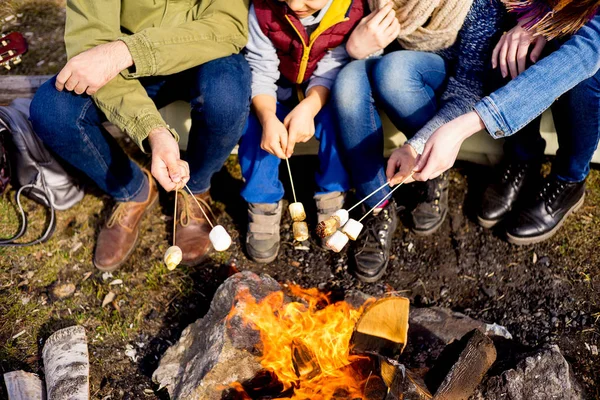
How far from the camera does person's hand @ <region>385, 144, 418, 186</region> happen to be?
255 centimetres

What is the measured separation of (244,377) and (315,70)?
1.75 m

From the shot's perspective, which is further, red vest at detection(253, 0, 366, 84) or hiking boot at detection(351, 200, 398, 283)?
hiking boot at detection(351, 200, 398, 283)

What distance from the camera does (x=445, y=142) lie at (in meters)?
2.29

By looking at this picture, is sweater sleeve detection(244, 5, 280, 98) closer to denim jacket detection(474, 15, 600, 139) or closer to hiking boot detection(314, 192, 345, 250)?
hiking boot detection(314, 192, 345, 250)

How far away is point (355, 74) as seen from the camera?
2.93m

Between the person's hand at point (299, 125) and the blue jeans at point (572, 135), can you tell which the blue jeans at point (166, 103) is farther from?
the blue jeans at point (572, 135)

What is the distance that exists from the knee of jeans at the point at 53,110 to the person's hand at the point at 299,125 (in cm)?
115

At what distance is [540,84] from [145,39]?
1.91 meters

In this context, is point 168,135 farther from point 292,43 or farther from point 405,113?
point 405,113

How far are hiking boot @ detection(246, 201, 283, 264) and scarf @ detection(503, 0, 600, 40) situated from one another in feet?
5.57

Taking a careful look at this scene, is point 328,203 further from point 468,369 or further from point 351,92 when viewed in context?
point 468,369

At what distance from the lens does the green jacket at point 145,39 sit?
106 inches

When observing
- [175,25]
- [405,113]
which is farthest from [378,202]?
[175,25]

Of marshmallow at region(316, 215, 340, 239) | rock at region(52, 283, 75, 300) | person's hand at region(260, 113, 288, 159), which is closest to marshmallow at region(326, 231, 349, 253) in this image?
marshmallow at region(316, 215, 340, 239)
